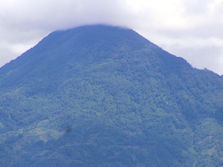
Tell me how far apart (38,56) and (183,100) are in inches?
1717

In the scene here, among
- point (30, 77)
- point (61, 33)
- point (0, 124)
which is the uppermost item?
point (61, 33)

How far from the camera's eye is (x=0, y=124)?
12019 centimetres

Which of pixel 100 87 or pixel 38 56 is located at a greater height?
pixel 38 56

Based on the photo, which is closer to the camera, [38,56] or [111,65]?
[111,65]

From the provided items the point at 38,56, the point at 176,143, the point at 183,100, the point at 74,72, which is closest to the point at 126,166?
the point at 176,143

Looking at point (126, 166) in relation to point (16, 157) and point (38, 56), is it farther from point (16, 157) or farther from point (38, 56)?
point (38, 56)

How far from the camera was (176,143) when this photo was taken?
112250 mm

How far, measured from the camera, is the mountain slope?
350ft

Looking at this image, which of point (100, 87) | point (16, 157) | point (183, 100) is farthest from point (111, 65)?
point (16, 157)

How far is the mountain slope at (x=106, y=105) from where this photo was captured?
106812 mm

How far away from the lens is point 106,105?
4769 inches

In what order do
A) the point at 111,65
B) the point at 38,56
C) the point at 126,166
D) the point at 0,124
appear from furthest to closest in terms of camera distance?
1. the point at 38,56
2. the point at 111,65
3. the point at 0,124
4. the point at 126,166

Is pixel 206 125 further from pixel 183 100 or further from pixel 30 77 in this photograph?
pixel 30 77

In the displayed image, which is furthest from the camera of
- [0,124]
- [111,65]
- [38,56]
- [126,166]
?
[38,56]
